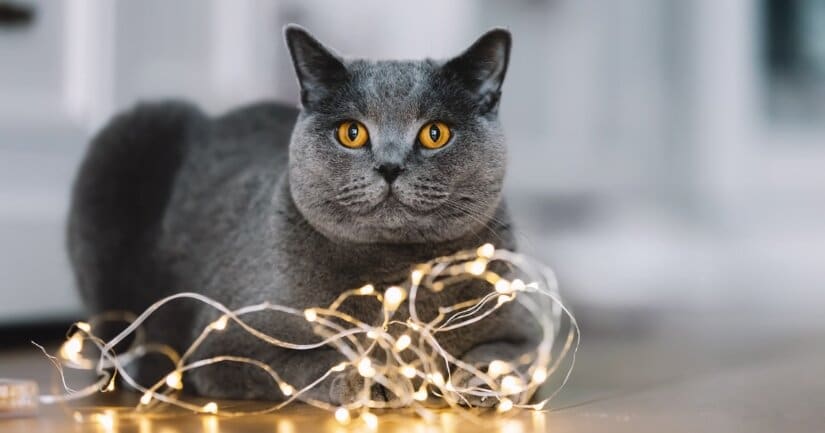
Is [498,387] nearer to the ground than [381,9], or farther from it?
nearer to the ground

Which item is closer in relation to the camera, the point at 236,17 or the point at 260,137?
the point at 260,137

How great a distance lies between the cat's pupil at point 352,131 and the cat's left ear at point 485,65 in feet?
0.48

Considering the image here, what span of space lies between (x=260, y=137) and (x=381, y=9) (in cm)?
154

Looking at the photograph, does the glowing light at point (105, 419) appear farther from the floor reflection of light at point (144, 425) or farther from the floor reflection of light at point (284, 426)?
the floor reflection of light at point (284, 426)

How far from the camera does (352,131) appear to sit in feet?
3.94

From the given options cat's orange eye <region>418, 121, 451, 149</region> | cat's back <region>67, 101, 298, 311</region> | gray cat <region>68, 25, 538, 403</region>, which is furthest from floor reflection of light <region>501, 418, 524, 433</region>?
cat's back <region>67, 101, 298, 311</region>

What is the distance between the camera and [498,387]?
119 centimetres

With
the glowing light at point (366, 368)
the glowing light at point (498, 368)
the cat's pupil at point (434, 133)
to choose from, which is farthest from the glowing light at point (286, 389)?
the cat's pupil at point (434, 133)

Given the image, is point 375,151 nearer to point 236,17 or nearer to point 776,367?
point 776,367

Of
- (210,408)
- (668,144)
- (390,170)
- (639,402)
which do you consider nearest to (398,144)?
(390,170)

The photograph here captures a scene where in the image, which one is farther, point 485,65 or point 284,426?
point 485,65

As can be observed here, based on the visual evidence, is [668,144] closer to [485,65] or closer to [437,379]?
[485,65]

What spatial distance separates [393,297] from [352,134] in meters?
0.22

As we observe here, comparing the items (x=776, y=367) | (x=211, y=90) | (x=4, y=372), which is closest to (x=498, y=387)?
(x=776, y=367)
